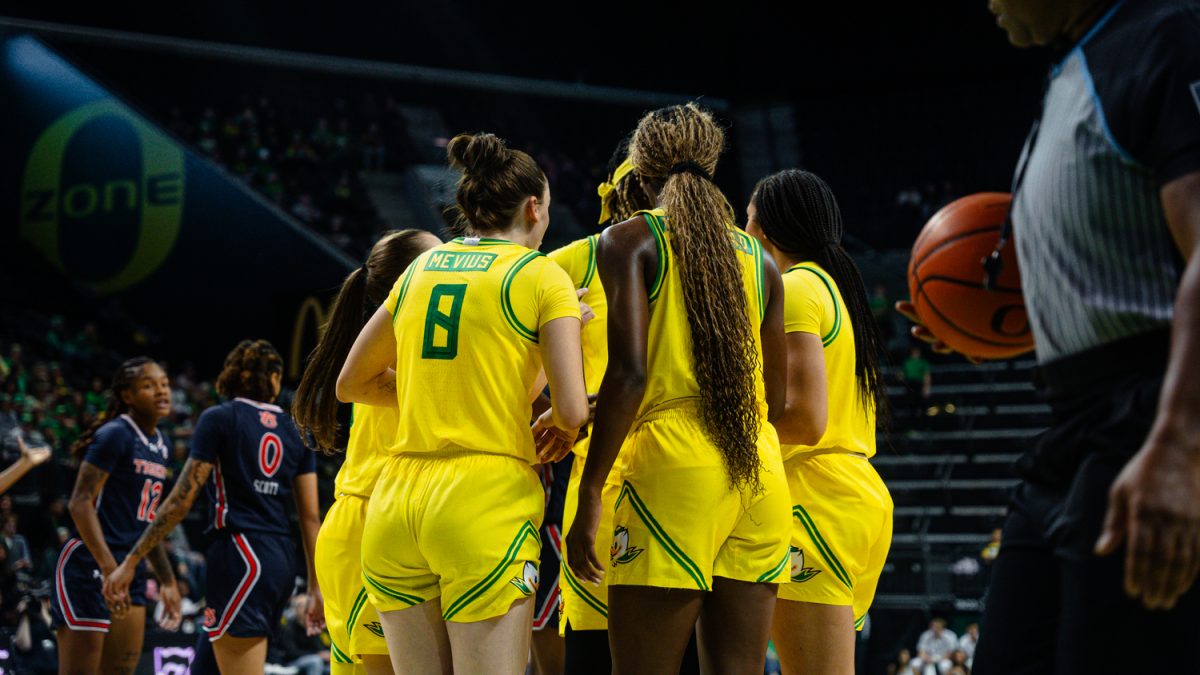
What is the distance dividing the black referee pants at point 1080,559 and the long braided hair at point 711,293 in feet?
3.28

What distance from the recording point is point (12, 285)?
20375 mm

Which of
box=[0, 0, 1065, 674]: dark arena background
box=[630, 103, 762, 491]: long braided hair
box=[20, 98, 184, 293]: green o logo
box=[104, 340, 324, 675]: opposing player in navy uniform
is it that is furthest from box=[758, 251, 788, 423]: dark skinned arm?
box=[20, 98, 184, 293]: green o logo

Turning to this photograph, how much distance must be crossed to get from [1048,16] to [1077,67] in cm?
15

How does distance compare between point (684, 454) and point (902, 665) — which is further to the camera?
point (902, 665)

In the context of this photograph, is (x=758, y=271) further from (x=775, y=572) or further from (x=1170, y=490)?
(x=1170, y=490)

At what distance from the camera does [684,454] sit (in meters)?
3.00

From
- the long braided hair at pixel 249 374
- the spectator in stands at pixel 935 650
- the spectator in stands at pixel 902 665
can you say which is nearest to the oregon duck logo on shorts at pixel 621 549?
the long braided hair at pixel 249 374

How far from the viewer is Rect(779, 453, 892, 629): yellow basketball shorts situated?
3.56 metres

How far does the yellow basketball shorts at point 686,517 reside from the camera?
2920mm

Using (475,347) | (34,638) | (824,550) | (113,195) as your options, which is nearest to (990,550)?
(34,638)

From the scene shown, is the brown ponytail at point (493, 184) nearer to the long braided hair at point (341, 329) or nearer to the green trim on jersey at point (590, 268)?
the green trim on jersey at point (590, 268)

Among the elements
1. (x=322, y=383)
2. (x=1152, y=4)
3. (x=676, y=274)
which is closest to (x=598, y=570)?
(x=676, y=274)

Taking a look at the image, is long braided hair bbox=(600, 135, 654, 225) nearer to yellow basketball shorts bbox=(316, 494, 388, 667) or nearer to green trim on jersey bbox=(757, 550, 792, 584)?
green trim on jersey bbox=(757, 550, 792, 584)

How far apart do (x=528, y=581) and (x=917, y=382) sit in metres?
15.9
